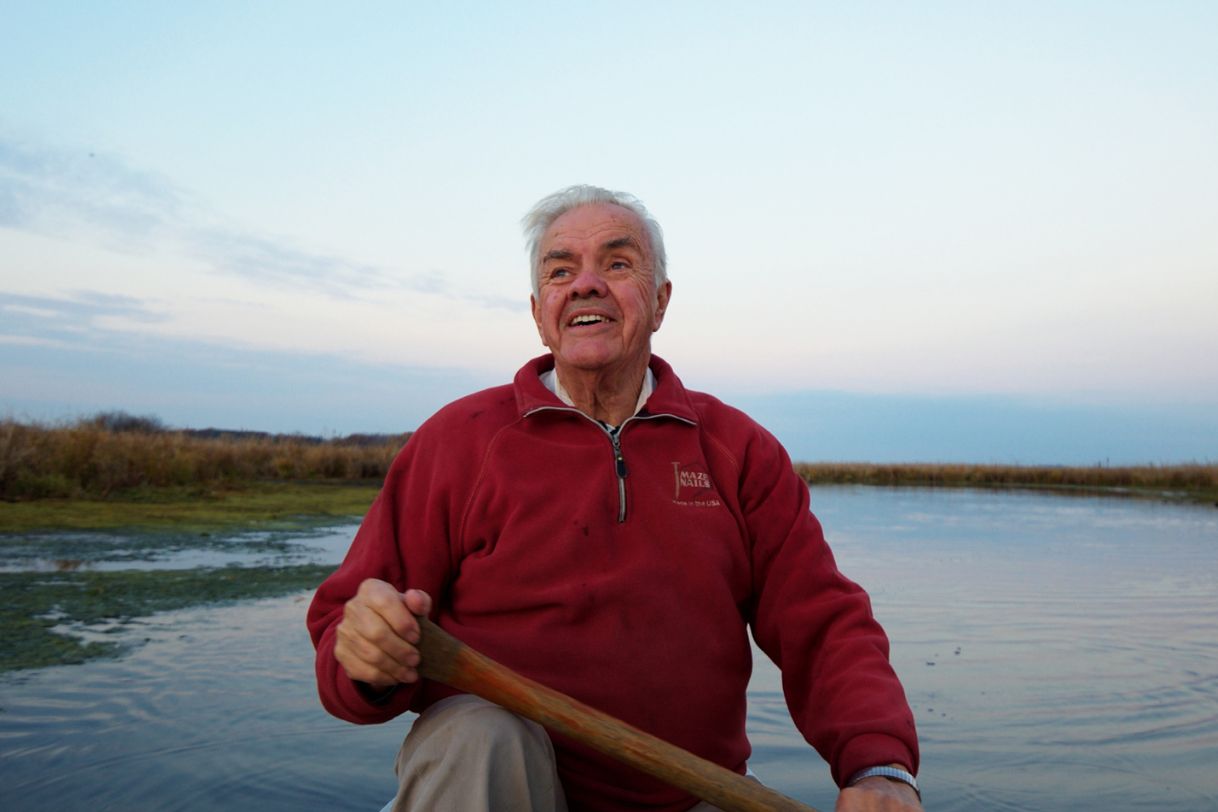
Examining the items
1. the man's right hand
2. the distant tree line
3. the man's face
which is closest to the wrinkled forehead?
the man's face

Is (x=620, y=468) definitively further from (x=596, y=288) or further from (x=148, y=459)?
(x=148, y=459)

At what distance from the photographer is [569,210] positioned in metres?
2.32

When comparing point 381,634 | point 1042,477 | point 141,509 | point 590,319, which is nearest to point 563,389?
point 590,319

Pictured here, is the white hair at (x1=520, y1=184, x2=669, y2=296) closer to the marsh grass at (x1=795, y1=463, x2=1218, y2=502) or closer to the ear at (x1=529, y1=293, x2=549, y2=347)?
the ear at (x1=529, y1=293, x2=549, y2=347)

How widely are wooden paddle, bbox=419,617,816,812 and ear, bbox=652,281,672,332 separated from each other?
1071 millimetres

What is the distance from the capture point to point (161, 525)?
30.3 feet

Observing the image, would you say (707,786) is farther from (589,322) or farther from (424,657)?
(589,322)

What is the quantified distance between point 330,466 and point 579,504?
15.8m

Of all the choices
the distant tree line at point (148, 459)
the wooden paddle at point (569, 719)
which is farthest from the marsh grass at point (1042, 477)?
the wooden paddle at point (569, 719)

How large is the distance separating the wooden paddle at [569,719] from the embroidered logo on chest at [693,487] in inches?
23.3

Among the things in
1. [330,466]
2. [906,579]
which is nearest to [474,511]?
[906,579]

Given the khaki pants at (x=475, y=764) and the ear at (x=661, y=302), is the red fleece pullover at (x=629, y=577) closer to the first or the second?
the khaki pants at (x=475, y=764)

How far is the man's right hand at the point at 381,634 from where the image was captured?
1.54 meters

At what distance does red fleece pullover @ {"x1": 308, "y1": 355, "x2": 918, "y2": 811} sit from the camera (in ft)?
6.16
